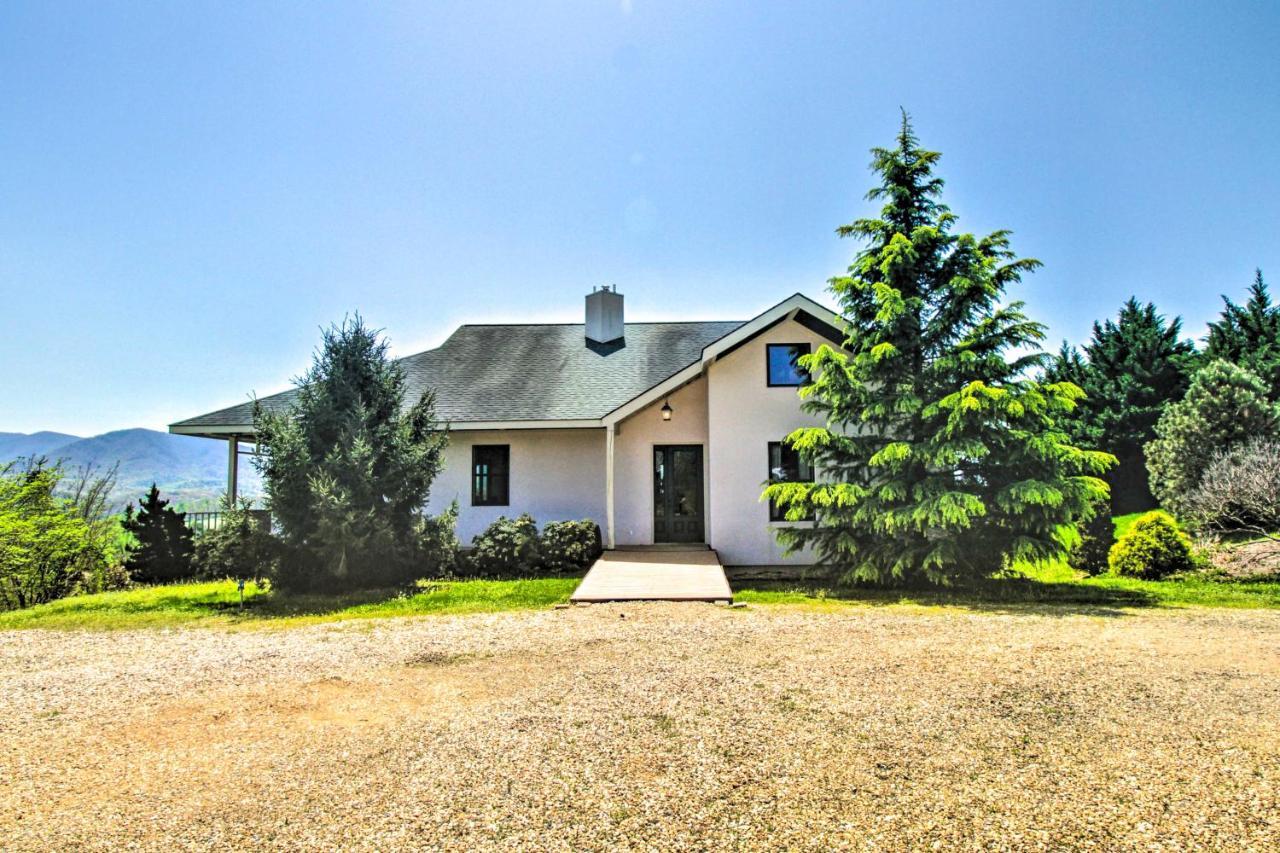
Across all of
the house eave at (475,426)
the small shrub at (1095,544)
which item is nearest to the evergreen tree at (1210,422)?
the small shrub at (1095,544)

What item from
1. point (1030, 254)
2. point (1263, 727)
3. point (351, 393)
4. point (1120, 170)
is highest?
point (1120, 170)

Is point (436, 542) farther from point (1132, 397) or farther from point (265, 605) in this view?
point (1132, 397)

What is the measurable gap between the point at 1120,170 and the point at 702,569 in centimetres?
1169

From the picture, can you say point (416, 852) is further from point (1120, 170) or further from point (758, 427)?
point (1120, 170)

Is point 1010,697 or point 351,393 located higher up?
point 351,393

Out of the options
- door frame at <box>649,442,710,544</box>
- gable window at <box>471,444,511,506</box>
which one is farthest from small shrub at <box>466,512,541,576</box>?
door frame at <box>649,442,710,544</box>

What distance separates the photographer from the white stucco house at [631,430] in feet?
46.0

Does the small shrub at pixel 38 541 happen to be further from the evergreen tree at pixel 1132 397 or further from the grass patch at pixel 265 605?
the evergreen tree at pixel 1132 397

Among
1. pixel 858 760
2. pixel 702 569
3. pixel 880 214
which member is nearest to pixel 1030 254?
pixel 880 214

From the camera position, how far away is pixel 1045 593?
35.6 feet

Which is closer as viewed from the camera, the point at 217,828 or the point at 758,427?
the point at 217,828

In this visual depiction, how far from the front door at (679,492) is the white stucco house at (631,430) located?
0.08 ft

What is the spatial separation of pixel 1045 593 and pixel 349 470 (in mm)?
11725

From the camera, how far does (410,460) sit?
11.7 metres
